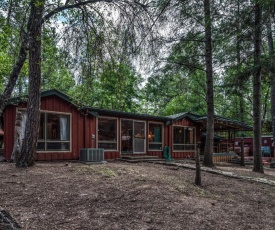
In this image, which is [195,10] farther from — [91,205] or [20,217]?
[20,217]

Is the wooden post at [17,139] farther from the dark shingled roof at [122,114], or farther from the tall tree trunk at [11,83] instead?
the tall tree trunk at [11,83]

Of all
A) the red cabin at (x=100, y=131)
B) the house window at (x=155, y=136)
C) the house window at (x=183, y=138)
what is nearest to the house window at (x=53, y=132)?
the red cabin at (x=100, y=131)

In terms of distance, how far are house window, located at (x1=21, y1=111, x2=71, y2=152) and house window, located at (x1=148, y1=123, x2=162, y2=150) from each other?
A: 5.15 metres

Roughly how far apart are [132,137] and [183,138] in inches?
157

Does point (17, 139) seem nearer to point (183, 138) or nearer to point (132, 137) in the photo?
point (132, 137)

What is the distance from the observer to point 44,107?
10.2m

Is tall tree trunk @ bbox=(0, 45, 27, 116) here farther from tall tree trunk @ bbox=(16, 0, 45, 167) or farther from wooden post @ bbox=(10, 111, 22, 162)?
wooden post @ bbox=(10, 111, 22, 162)

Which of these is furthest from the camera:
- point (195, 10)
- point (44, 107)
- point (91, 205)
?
point (44, 107)

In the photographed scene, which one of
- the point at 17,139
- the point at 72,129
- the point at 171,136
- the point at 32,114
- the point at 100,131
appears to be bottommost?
the point at 171,136

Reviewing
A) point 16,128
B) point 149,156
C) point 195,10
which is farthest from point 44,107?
point 195,10

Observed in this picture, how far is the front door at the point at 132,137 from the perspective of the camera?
44.0ft

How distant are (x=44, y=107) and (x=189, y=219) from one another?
811 centimetres

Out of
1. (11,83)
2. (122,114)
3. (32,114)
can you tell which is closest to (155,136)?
(122,114)

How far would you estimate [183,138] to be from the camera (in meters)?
15.8
